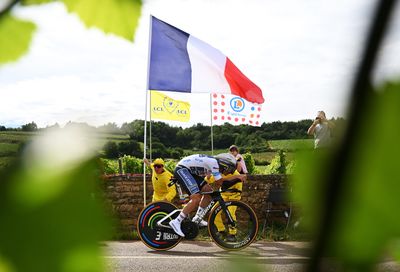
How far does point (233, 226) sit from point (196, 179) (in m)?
0.47

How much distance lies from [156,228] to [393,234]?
4.24m

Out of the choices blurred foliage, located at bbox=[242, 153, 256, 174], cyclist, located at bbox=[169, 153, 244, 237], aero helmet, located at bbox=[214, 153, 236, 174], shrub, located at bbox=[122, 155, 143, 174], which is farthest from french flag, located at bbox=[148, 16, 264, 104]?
cyclist, located at bbox=[169, 153, 244, 237]

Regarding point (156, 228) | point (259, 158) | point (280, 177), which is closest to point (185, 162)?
point (156, 228)

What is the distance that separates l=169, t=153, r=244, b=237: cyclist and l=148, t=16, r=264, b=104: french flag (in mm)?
1732

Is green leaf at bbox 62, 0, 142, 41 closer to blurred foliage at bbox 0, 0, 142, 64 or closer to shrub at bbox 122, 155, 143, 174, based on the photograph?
blurred foliage at bbox 0, 0, 142, 64

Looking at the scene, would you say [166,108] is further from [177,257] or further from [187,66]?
[177,257]

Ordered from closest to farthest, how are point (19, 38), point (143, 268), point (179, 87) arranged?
point (19, 38)
point (143, 268)
point (179, 87)

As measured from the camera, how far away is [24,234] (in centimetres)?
6

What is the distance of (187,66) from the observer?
6.27m

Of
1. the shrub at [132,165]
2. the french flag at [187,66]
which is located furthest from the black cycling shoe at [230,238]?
the shrub at [132,165]

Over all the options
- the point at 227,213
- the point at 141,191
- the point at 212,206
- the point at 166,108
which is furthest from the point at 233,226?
the point at 166,108

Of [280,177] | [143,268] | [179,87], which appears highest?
[179,87]

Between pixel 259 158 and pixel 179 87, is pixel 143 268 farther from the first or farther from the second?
pixel 259 158

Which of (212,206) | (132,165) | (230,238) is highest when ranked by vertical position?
(132,165)
